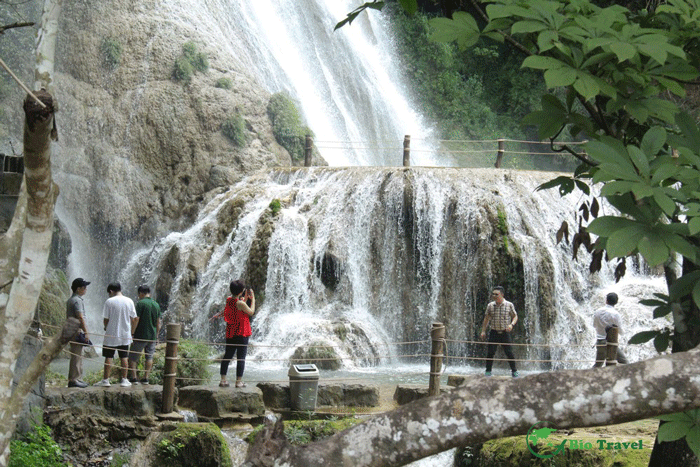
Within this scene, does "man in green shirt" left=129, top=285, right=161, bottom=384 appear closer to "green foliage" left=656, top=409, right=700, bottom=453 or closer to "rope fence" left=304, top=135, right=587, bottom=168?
"green foliage" left=656, top=409, right=700, bottom=453

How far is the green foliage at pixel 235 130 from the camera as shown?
742 inches

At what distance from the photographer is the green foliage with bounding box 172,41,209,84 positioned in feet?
63.3

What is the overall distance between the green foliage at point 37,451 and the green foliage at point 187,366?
2.09m

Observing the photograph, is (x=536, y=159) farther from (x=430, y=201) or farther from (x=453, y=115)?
(x=430, y=201)

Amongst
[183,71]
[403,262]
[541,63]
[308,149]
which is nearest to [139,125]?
[183,71]

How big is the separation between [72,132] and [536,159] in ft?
45.8

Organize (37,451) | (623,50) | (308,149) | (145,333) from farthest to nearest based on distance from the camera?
(308,149) < (145,333) < (37,451) < (623,50)

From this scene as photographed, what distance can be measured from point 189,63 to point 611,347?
13.1 metres

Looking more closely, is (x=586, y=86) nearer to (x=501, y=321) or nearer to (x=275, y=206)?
(x=501, y=321)

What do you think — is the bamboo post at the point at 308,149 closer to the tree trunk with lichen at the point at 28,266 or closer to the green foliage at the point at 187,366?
the green foliage at the point at 187,366

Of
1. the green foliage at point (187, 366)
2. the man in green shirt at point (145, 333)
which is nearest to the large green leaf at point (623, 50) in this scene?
the man in green shirt at point (145, 333)

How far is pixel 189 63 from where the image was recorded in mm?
19406

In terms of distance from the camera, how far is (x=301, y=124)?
2016 cm

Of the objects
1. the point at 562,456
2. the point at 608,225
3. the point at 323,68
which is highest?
the point at 323,68
